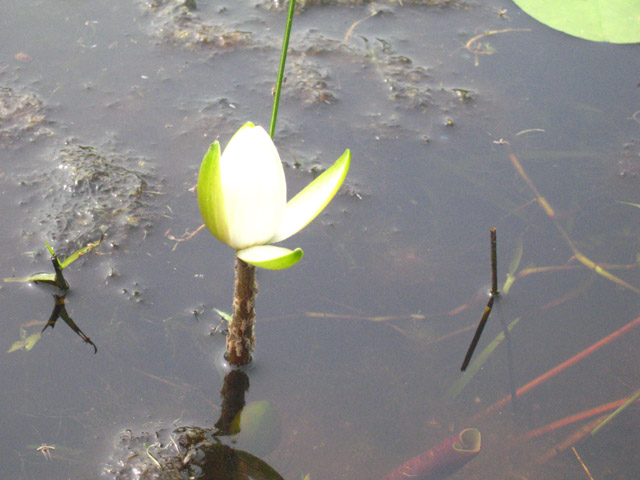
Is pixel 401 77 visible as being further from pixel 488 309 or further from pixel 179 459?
pixel 179 459

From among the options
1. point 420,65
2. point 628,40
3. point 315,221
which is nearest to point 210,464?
point 315,221

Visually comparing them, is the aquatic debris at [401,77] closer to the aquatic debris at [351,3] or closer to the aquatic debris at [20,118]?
the aquatic debris at [351,3]

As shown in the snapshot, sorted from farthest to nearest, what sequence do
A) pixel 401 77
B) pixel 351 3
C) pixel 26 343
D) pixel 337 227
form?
pixel 351 3 → pixel 401 77 → pixel 337 227 → pixel 26 343

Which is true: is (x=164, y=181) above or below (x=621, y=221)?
above

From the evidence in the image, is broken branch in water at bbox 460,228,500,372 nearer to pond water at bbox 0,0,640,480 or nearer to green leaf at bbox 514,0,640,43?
pond water at bbox 0,0,640,480

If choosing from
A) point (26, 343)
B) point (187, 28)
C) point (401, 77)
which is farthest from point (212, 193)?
point (187, 28)

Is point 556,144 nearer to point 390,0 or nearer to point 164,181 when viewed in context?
point 390,0

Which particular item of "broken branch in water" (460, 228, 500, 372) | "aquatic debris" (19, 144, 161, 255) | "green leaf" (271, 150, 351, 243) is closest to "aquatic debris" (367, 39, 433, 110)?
"broken branch in water" (460, 228, 500, 372)
